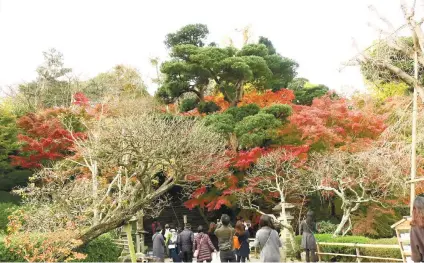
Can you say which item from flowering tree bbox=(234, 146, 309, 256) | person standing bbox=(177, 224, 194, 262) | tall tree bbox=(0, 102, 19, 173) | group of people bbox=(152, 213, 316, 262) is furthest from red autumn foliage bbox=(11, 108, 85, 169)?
group of people bbox=(152, 213, 316, 262)

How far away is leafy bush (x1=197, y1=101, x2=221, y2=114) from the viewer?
68.6 ft

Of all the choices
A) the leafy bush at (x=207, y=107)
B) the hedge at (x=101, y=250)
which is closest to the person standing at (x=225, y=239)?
the hedge at (x=101, y=250)

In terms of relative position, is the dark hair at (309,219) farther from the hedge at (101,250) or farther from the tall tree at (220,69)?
the tall tree at (220,69)

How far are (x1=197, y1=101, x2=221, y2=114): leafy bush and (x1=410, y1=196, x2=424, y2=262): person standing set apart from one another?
56.0 feet

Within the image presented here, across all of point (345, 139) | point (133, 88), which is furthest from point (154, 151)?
point (133, 88)

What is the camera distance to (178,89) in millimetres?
20875

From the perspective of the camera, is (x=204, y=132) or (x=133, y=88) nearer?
(x=204, y=132)

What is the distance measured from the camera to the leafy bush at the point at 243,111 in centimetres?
1903

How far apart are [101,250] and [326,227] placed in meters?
8.51

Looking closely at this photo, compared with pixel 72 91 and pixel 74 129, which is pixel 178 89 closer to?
pixel 74 129

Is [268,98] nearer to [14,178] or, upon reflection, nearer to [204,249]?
[14,178]

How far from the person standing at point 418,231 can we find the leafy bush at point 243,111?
15.0 metres

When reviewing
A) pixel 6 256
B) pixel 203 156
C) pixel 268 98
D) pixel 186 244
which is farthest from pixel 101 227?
pixel 268 98

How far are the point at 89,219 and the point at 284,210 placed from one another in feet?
20.4
